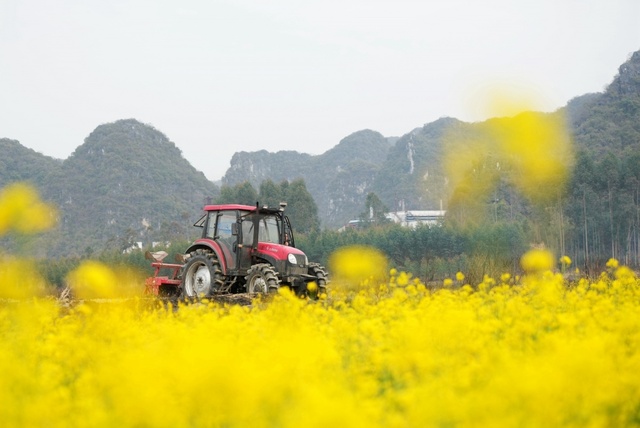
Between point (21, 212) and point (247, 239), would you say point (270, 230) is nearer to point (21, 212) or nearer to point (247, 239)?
point (247, 239)

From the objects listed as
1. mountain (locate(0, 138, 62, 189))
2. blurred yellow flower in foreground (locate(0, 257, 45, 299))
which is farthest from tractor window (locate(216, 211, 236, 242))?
mountain (locate(0, 138, 62, 189))

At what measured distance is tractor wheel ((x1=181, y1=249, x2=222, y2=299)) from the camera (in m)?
10.6

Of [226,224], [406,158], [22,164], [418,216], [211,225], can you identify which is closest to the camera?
[226,224]

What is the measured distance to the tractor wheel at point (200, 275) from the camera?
34.6 feet

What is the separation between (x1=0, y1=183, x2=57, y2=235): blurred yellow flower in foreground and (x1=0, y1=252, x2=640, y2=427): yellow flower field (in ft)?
8.16

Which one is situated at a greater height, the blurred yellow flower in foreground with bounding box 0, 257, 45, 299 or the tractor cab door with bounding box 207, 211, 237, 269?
the tractor cab door with bounding box 207, 211, 237, 269

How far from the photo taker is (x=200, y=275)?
435 inches

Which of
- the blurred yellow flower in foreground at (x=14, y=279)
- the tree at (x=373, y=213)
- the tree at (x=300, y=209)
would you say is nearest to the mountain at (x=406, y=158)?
the tree at (x=373, y=213)

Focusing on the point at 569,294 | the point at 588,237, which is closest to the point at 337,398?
the point at 569,294

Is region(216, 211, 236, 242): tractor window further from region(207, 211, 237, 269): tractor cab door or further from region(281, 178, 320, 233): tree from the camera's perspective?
region(281, 178, 320, 233): tree

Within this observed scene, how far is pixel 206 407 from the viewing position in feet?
7.80

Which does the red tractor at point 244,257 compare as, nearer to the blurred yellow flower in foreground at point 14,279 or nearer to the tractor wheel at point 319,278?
the tractor wheel at point 319,278

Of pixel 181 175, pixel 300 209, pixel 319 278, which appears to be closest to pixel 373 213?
pixel 300 209

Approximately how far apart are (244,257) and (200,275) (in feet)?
3.07
